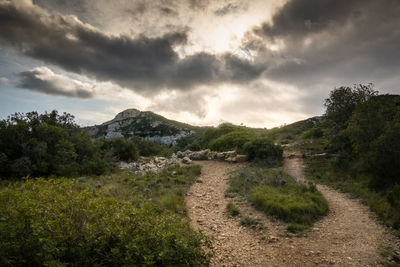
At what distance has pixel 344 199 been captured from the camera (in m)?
9.65

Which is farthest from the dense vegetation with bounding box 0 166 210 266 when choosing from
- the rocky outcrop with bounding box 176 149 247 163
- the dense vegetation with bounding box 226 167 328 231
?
the rocky outcrop with bounding box 176 149 247 163

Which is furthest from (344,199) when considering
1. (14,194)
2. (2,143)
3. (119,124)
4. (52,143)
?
(119,124)

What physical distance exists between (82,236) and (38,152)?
13.7 m

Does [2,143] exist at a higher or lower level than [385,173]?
higher

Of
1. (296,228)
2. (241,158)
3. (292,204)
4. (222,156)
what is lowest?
(296,228)

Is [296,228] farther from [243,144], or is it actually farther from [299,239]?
[243,144]

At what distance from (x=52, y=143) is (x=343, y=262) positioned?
1907cm

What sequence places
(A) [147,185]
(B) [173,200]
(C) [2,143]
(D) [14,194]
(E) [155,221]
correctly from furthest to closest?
(C) [2,143], (A) [147,185], (B) [173,200], (E) [155,221], (D) [14,194]

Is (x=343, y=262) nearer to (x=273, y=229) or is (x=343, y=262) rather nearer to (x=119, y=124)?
(x=273, y=229)

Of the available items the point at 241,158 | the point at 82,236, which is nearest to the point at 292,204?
the point at 82,236

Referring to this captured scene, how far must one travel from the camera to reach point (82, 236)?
12.4 ft

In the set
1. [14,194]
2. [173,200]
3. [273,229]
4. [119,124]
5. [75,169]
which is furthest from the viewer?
[119,124]

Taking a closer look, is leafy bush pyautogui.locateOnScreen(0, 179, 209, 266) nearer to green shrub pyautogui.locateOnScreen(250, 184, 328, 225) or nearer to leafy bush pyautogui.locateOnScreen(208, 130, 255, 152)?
green shrub pyautogui.locateOnScreen(250, 184, 328, 225)

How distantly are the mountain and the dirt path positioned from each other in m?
82.0
